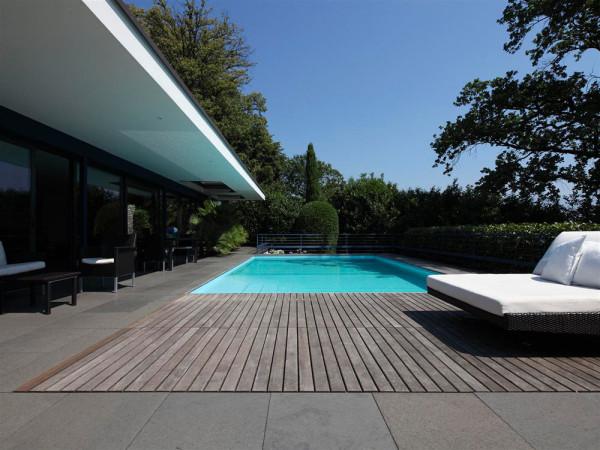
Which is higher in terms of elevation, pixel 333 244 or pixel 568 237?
pixel 568 237

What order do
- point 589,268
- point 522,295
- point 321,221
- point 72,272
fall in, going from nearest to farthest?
point 522,295 < point 589,268 < point 72,272 < point 321,221

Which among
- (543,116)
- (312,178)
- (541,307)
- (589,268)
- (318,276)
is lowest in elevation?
(318,276)

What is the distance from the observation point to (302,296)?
5145 millimetres

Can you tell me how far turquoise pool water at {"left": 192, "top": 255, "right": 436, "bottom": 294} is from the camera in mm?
7199

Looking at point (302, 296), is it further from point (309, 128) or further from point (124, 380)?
point (309, 128)

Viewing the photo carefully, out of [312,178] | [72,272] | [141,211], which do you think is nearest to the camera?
[72,272]

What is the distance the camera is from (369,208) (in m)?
15.3

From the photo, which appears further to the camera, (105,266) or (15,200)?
(105,266)
